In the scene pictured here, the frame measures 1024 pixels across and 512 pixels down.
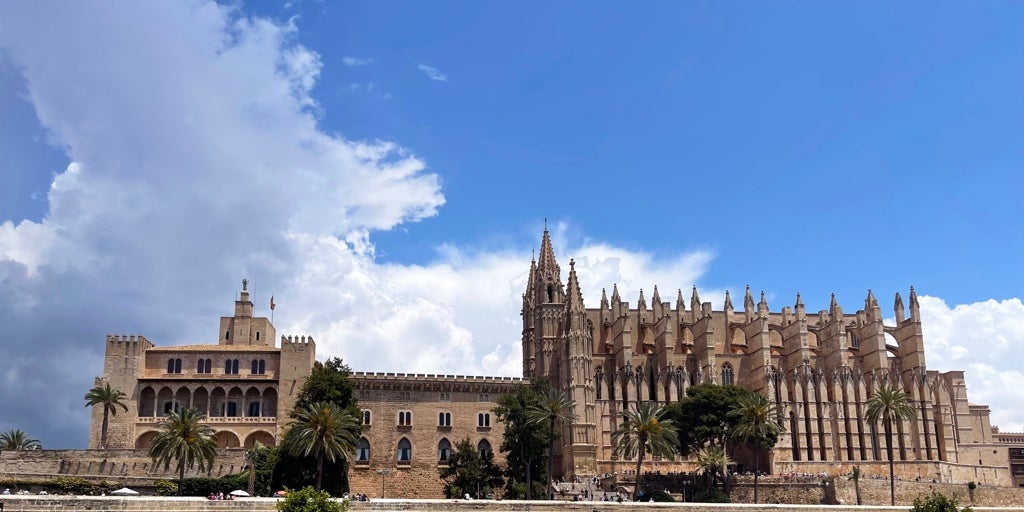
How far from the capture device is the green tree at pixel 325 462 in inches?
2297

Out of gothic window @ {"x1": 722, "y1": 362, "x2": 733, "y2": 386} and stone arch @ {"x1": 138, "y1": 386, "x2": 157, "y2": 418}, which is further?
gothic window @ {"x1": 722, "y1": 362, "x2": 733, "y2": 386}

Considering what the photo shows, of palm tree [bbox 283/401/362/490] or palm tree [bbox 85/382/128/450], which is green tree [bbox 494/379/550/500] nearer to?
palm tree [bbox 283/401/362/490]

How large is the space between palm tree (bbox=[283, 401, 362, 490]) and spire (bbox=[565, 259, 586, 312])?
88.0ft

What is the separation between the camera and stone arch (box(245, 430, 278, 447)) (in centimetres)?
7300

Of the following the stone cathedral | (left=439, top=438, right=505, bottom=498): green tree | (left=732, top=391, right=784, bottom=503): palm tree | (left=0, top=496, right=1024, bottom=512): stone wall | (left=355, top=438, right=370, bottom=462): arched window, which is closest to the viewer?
(left=0, top=496, right=1024, bottom=512): stone wall

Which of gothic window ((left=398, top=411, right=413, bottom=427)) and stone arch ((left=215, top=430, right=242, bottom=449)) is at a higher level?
gothic window ((left=398, top=411, right=413, bottom=427))

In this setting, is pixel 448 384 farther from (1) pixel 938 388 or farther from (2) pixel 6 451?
(1) pixel 938 388

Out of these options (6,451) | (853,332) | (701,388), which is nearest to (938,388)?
(853,332)

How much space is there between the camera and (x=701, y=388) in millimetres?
76812

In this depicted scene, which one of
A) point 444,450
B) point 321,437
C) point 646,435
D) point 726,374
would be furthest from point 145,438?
point 726,374

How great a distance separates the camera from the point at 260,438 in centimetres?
7331

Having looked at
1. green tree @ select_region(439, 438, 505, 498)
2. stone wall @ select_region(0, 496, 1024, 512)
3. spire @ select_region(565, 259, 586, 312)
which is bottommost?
stone wall @ select_region(0, 496, 1024, 512)

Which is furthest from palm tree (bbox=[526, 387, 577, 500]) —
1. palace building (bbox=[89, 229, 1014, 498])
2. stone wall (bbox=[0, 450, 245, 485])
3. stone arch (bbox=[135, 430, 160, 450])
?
stone arch (bbox=[135, 430, 160, 450])

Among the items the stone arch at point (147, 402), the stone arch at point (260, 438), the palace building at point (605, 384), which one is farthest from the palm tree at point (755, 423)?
the stone arch at point (147, 402)
